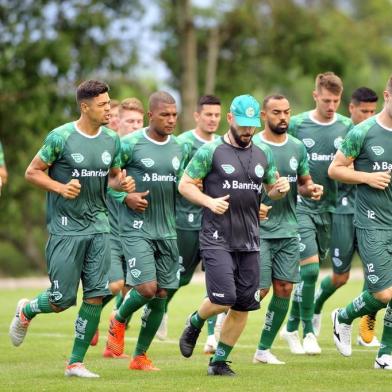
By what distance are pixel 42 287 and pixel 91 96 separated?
17.5 metres

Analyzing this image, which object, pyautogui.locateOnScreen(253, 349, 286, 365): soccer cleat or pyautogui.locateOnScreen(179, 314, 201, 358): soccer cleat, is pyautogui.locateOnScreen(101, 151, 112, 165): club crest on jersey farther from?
Answer: pyautogui.locateOnScreen(253, 349, 286, 365): soccer cleat

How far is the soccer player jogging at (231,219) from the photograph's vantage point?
11.4 m

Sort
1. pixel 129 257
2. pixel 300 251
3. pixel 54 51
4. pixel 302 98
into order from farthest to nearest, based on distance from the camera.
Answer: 1. pixel 302 98
2. pixel 54 51
3. pixel 300 251
4. pixel 129 257

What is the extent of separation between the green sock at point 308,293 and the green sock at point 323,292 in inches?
34.6

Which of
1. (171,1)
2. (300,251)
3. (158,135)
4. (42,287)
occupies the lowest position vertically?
(42,287)

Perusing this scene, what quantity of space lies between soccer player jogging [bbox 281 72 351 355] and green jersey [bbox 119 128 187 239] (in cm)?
218

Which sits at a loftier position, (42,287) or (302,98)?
(302,98)

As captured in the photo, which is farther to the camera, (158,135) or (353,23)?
(353,23)

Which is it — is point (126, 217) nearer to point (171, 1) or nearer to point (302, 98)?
point (171, 1)

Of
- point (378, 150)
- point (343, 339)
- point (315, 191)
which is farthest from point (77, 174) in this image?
point (343, 339)

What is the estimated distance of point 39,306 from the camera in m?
12.2

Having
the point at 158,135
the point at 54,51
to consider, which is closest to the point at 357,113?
the point at 158,135

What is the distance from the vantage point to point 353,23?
143 feet

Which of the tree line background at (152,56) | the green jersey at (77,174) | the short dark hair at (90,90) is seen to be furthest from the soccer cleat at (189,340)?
the tree line background at (152,56)
